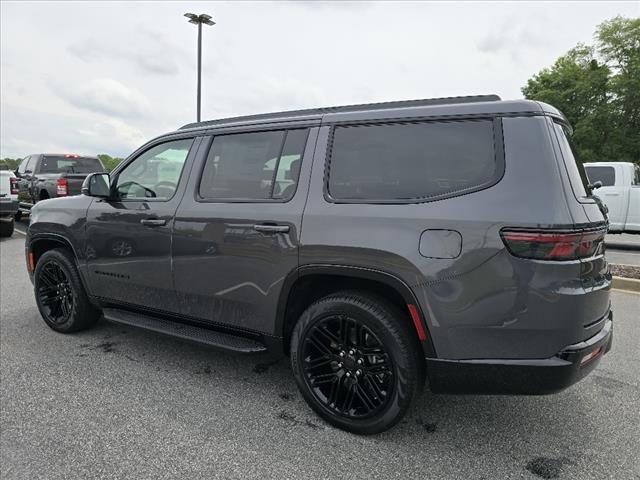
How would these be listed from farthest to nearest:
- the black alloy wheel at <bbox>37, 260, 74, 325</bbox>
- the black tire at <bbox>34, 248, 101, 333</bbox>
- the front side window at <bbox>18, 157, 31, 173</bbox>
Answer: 1. the front side window at <bbox>18, 157, 31, 173</bbox>
2. the black alloy wheel at <bbox>37, 260, 74, 325</bbox>
3. the black tire at <bbox>34, 248, 101, 333</bbox>

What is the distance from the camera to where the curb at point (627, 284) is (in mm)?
6156

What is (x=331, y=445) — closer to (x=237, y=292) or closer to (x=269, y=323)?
(x=269, y=323)

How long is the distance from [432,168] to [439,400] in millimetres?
1600

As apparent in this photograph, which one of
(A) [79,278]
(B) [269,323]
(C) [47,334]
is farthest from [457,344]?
(C) [47,334]

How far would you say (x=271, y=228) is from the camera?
2805 mm

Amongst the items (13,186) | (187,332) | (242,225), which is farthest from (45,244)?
(13,186)

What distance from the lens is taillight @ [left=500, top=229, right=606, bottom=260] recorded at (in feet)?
6.85

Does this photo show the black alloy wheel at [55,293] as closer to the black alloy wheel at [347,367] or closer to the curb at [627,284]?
the black alloy wheel at [347,367]

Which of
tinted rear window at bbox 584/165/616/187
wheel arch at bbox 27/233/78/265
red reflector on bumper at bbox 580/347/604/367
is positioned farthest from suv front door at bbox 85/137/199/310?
tinted rear window at bbox 584/165/616/187

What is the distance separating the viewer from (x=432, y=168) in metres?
2.41

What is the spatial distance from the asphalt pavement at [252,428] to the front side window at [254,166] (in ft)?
4.44

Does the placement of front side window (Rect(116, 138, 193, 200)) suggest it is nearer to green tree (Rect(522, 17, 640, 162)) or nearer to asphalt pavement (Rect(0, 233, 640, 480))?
asphalt pavement (Rect(0, 233, 640, 480))

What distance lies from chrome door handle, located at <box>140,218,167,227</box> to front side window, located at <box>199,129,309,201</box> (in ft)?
1.22

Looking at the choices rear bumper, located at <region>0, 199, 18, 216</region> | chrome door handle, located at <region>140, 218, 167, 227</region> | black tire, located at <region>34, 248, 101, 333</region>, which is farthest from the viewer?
rear bumper, located at <region>0, 199, 18, 216</region>
